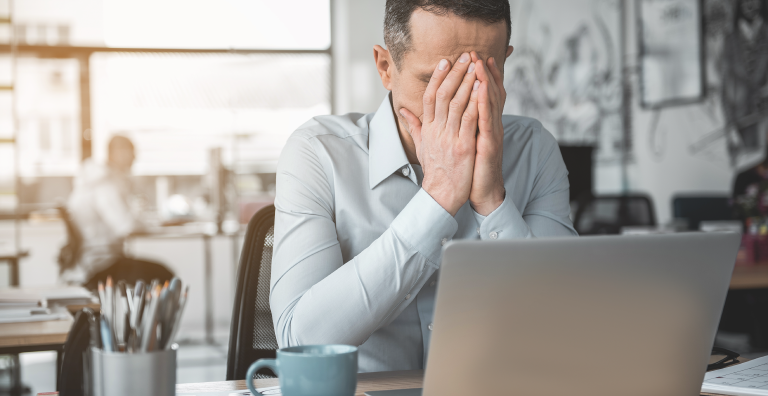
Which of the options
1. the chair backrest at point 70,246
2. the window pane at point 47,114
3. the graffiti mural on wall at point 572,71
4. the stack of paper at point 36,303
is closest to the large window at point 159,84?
the window pane at point 47,114

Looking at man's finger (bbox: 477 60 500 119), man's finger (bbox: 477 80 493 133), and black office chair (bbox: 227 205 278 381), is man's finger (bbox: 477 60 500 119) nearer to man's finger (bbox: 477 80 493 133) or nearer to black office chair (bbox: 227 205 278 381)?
man's finger (bbox: 477 80 493 133)

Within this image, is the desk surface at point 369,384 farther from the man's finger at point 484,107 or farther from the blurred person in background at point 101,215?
the blurred person in background at point 101,215

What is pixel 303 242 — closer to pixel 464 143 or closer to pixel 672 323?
pixel 464 143

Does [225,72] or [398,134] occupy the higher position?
[225,72]

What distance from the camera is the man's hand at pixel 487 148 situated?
100 cm

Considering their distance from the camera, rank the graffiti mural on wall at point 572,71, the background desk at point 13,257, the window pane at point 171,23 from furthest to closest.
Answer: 1. the window pane at point 171,23
2. the graffiti mural on wall at point 572,71
3. the background desk at point 13,257

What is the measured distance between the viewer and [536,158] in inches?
49.1

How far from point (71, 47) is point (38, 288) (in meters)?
4.00

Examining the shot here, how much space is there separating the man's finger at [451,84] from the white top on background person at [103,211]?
3.62m

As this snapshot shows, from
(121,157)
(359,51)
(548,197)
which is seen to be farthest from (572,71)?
(548,197)

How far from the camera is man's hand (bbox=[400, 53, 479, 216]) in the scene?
0.97 meters

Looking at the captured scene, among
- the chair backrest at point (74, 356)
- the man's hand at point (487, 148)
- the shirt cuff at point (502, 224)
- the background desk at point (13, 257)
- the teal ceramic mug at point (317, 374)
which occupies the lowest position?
the background desk at point (13, 257)

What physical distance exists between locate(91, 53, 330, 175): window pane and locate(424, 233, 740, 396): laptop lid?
4856 millimetres

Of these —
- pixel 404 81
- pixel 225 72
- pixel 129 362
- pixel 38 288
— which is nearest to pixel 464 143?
pixel 404 81
